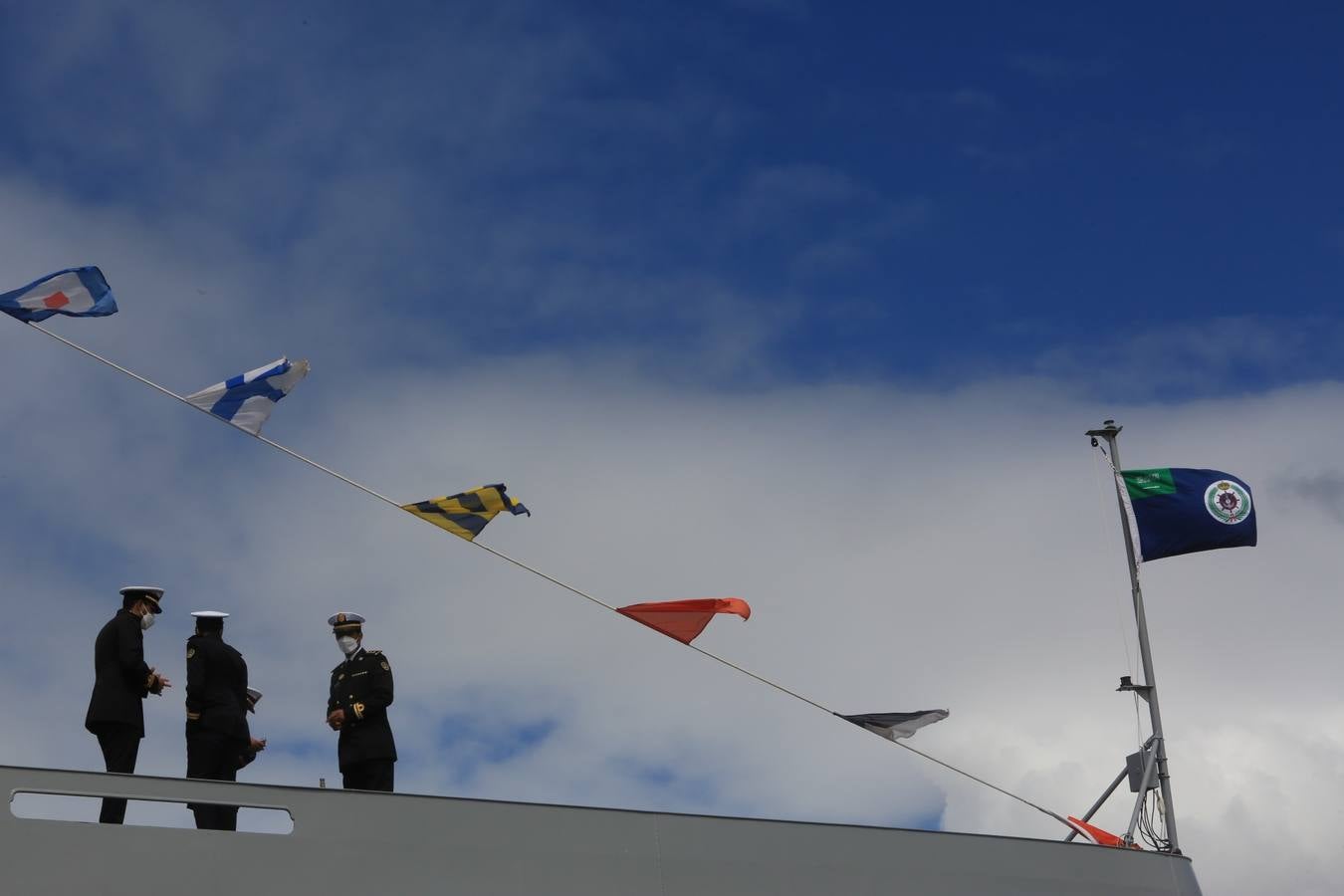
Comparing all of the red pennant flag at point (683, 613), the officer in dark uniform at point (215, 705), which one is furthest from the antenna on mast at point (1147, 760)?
the officer in dark uniform at point (215, 705)

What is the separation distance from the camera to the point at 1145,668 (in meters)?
10.6

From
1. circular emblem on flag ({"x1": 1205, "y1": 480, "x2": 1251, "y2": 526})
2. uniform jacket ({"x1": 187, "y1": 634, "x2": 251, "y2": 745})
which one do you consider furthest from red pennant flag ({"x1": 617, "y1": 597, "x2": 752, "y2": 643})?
circular emblem on flag ({"x1": 1205, "y1": 480, "x2": 1251, "y2": 526})

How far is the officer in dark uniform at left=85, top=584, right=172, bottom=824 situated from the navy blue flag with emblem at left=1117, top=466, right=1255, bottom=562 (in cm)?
731

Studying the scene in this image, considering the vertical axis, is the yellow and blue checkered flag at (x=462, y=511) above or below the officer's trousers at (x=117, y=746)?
above

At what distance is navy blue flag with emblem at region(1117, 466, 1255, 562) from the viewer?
11.4m

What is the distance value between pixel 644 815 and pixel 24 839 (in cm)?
309

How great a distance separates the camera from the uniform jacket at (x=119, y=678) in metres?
7.68

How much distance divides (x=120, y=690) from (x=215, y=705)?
1.69 ft

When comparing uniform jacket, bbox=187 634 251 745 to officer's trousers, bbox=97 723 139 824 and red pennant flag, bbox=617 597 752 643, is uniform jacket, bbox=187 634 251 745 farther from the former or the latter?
red pennant flag, bbox=617 597 752 643

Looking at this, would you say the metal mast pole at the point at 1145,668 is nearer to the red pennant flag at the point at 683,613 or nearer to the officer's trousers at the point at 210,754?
the red pennant flag at the point at 683,613

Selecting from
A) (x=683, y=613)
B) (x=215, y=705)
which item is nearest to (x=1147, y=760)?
(x=683, y=613)

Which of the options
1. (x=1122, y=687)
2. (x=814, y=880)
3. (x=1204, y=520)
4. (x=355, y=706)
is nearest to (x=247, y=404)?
(x=355, y=706)

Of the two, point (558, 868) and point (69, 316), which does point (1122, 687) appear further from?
point (69, 316)

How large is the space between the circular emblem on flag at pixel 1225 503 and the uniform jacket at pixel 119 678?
25.9 feet
